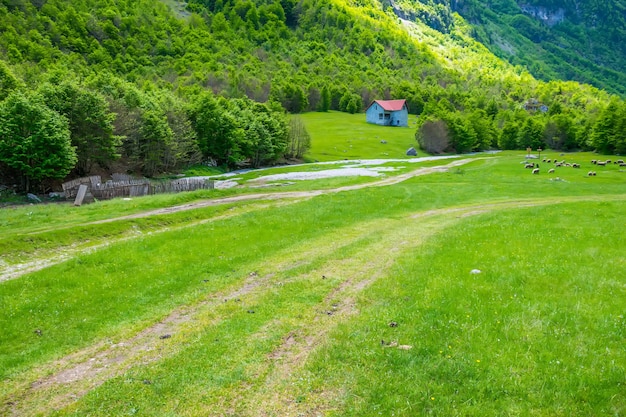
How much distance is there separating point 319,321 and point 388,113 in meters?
166

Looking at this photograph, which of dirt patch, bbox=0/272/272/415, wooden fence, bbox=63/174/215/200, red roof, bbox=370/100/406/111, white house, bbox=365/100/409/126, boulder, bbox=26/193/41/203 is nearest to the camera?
dirt patch, bbox=0/272/272/415

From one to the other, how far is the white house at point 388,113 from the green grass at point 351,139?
494 cm

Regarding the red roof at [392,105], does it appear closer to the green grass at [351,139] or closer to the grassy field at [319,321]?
the green grass at [351,139]

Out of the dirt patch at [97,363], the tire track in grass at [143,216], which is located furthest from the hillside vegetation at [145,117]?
the dirt patch at [97,363]

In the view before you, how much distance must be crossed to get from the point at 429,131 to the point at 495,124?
48.1 metres

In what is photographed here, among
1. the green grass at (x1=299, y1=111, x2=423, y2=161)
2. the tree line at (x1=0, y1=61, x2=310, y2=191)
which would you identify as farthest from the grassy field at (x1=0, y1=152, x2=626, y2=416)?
the green grass at (x1=299, y1=111, x2=423, y2=161)

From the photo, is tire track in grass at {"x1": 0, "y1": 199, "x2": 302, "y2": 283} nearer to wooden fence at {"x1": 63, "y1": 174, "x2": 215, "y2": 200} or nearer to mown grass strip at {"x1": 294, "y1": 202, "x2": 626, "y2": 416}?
mown grass strip at {"x1": 294, "y1": 202, "x2": 626, "y2": 416}

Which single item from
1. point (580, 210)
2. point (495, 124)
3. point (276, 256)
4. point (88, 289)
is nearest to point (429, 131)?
point (495, 124)

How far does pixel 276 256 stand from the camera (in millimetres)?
22062

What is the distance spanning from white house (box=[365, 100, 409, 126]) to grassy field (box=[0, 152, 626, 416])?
147056 mm

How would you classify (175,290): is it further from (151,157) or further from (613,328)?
(151,157)

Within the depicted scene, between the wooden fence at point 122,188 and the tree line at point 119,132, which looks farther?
the tree line at point 119,132

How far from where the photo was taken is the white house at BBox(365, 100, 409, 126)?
168750 mm

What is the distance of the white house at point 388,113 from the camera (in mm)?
168750
